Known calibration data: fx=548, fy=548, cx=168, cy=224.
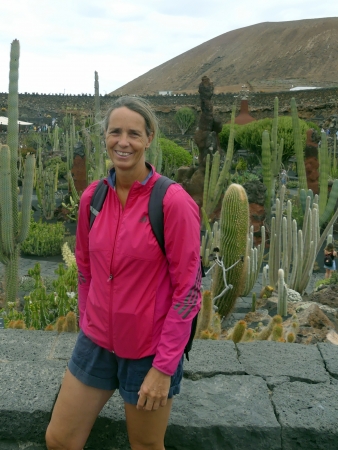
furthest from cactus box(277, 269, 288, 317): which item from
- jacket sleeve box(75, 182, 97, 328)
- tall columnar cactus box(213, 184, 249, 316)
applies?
jacket sleeve box(75, 182, 97, 328)

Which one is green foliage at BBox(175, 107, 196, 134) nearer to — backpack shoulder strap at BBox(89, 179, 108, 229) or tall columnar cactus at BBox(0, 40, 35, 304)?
tall columnar cactus at BBox(0, 40, 35, 304)

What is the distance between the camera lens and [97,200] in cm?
167

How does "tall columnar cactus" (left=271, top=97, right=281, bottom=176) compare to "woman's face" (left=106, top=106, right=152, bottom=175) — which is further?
"tall columnar cactus" (left=271, top=97, right=281, bottom=176)

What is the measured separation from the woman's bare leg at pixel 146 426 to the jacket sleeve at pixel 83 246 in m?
0.36

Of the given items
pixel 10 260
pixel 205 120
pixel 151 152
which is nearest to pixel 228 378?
pixel 10 260

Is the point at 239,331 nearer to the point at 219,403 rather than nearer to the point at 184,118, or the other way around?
the point at 219,403

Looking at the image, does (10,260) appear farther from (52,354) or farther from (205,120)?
(205,120)

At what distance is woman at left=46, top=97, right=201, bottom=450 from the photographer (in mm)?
1495

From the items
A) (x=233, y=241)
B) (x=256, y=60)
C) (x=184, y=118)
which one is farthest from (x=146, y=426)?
(x=256, y=60)

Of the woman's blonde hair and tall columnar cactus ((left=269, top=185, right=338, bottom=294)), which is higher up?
the woman's blonde hair

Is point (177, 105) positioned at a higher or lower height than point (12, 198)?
higher

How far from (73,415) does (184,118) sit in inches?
1591

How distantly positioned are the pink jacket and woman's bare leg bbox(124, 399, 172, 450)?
6.0 inches

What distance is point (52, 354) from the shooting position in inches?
90.5
